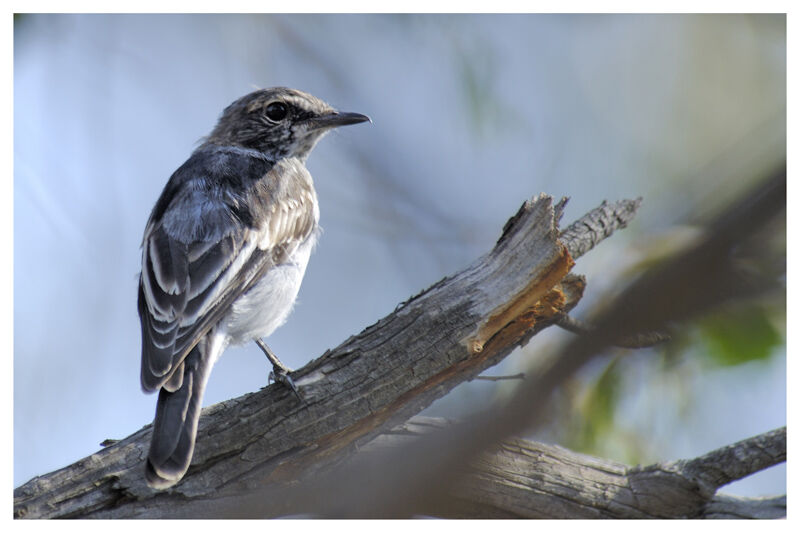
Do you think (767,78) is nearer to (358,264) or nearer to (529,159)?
(529,159)

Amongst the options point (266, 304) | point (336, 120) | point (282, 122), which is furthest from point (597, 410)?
point (282, 122)

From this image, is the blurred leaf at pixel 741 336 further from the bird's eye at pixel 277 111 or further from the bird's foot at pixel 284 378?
the bird's eye at pixel 277 111

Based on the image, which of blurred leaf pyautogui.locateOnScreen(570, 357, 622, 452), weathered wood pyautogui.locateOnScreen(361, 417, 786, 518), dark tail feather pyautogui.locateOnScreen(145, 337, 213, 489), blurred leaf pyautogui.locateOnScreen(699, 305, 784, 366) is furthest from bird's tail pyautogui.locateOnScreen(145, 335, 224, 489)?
blurred leaf pyautogui.locateOnScreen(699, 305, 784, 366)

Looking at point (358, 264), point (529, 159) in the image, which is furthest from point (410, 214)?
point (529, 159)

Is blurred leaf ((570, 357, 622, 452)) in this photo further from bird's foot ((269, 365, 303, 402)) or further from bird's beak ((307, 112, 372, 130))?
bird's beak ((307, 112, 372, 130))

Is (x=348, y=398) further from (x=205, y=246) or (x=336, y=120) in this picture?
(x=336, y=120)

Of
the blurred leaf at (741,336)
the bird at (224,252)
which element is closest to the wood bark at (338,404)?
the bird at (224,252)
